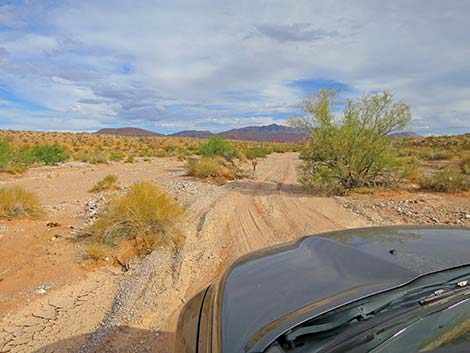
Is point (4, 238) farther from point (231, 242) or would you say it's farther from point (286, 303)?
point (286, 303)

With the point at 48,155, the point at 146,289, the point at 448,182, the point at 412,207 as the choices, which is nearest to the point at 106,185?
the point at 146,289

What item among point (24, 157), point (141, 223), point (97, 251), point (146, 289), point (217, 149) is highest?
point (217, 149)

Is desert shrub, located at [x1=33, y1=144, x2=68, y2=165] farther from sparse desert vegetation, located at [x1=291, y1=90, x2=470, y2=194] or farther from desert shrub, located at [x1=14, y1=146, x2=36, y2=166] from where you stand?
sparse desert vegetation, located at [x1=291, y1=90, x2=470, y2=194]

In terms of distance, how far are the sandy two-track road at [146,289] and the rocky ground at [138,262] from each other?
13 millimetres

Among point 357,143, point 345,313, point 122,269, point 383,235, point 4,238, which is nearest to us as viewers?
point 345,313

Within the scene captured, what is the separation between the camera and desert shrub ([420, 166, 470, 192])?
40.9 ft

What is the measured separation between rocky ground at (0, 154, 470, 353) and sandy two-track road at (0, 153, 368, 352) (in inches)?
0.5

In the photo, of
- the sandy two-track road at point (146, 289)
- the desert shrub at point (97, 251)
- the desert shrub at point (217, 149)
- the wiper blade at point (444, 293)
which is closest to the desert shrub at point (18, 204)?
the sandy two-track road at point (146, 289)

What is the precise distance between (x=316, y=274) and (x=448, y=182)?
41.4 feet

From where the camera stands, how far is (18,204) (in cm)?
925

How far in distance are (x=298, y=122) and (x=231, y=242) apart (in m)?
8.35

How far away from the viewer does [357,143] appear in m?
12.9

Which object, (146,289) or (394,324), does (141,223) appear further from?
(394,324)

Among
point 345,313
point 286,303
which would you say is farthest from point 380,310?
point 286,303
